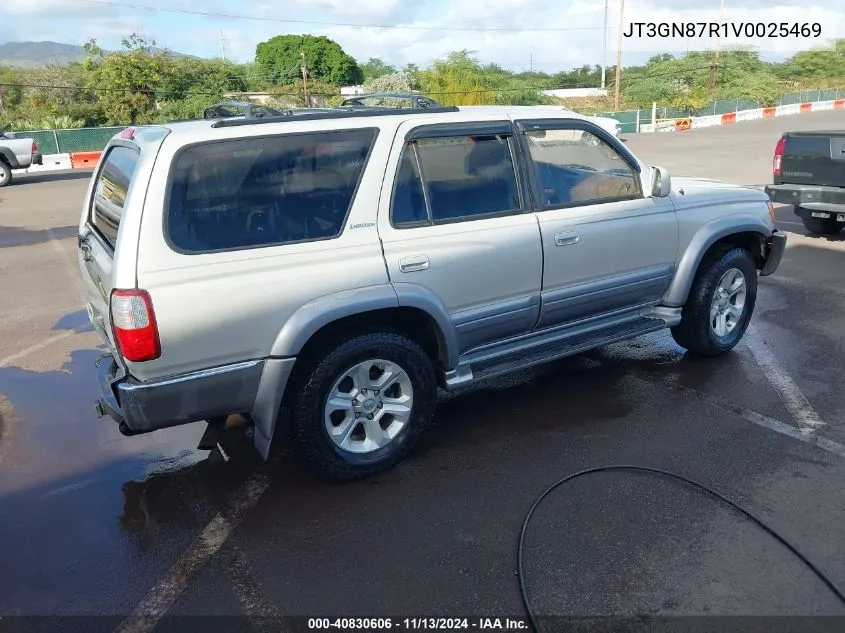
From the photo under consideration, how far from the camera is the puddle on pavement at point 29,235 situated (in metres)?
10.9

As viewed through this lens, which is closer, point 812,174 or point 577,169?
point 577,169

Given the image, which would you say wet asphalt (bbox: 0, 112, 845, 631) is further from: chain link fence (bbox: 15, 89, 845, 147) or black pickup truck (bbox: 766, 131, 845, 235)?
chain link fence (bbox: 15, 89, 845, 147)

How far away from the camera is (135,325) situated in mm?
3045

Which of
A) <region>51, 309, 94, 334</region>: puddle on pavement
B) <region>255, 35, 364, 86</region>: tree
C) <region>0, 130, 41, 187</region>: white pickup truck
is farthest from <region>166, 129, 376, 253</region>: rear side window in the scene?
<region>255, 35, 364, 86</region>: tree

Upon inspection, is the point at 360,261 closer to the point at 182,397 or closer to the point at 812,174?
the point at 182,397

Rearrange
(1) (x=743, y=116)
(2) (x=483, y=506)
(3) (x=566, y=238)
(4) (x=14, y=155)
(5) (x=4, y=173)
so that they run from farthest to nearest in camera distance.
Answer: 1. (1) (x=743, y=116)
2. (5) (x=4, y=173)
3. (4) (x=14, y=155)
4. (3) (x=566, y=238)
5. (2) (x=483, y=506)

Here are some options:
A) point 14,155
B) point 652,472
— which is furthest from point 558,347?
point 14,155

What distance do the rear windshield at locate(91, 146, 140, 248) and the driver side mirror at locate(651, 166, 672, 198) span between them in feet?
10.3

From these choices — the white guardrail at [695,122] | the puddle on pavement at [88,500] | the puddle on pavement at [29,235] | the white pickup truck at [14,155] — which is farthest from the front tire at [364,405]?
the white guardrail at [695,122]

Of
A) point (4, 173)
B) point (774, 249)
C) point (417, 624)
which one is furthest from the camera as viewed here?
point (4, 173)

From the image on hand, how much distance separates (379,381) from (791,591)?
2.12 meters

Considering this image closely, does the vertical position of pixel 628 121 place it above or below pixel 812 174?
above

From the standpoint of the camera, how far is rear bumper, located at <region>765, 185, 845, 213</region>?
27.5 feet

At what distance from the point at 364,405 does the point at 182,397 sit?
3.14 feet
